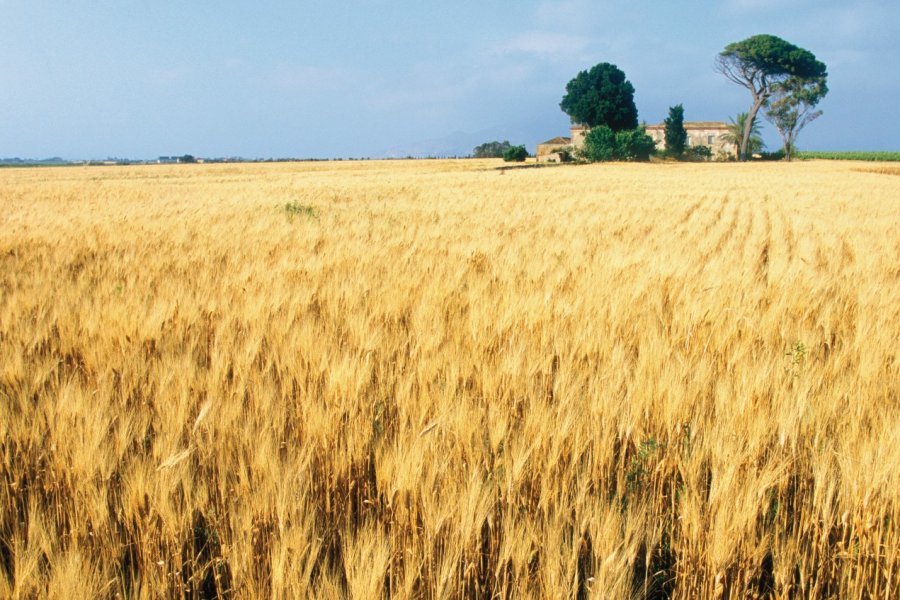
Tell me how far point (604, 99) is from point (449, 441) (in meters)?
61.4

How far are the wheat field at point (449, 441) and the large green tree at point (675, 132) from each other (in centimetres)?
6209

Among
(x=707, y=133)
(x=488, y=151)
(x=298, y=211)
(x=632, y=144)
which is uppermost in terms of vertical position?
(x=707, y=133)

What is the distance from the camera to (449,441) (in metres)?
1.45

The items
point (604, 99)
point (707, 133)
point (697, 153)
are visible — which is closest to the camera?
point (604, 99)

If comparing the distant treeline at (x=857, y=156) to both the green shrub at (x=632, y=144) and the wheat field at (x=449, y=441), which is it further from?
the wheat field at (x=449, y=441)

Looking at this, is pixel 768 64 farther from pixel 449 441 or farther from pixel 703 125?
pixel 449 441

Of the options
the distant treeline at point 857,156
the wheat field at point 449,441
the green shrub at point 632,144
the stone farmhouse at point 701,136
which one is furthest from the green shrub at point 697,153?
the wheat field at point 449,441

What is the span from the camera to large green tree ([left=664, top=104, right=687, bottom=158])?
58.3 m

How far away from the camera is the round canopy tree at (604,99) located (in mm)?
56219

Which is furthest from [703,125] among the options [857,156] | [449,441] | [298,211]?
[449,441]

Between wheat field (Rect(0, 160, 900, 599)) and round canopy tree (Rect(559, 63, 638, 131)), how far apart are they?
58272 mm

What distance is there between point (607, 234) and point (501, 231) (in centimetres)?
138

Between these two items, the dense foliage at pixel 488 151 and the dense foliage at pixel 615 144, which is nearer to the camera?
the dense foliage at pixel 615 144

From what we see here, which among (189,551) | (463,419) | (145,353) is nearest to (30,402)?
(145,353)
